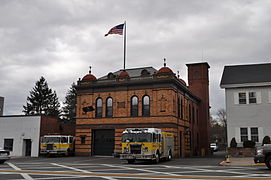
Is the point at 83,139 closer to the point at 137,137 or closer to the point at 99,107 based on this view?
the point at 99,107

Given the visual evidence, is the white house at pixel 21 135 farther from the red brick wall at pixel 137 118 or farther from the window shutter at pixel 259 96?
the window shutter at pixel 259 96

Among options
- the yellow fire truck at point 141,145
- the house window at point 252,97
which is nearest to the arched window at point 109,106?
the yellow fire truck at point 141,145

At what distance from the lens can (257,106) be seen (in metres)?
31.9

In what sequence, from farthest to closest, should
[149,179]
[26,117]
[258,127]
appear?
[26,117], [258,127], [149,179]

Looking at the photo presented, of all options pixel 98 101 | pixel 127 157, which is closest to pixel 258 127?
pixel 127 157

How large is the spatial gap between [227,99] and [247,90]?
217 cm

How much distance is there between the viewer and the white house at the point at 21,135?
39375 millimetres

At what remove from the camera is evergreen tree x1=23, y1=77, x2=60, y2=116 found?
261 feet

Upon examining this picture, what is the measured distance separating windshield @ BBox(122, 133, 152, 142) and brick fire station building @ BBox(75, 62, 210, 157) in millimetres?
8516

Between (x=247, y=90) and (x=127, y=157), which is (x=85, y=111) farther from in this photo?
(x=247, y=90)

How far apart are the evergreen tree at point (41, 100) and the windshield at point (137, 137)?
55.8 m

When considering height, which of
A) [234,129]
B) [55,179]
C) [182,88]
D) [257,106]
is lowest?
[55,179]

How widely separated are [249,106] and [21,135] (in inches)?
1076

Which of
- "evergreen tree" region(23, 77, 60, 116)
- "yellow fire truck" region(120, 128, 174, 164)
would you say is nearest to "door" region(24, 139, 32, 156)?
"yellow fire truck" region(120, 128, 174, 164)
